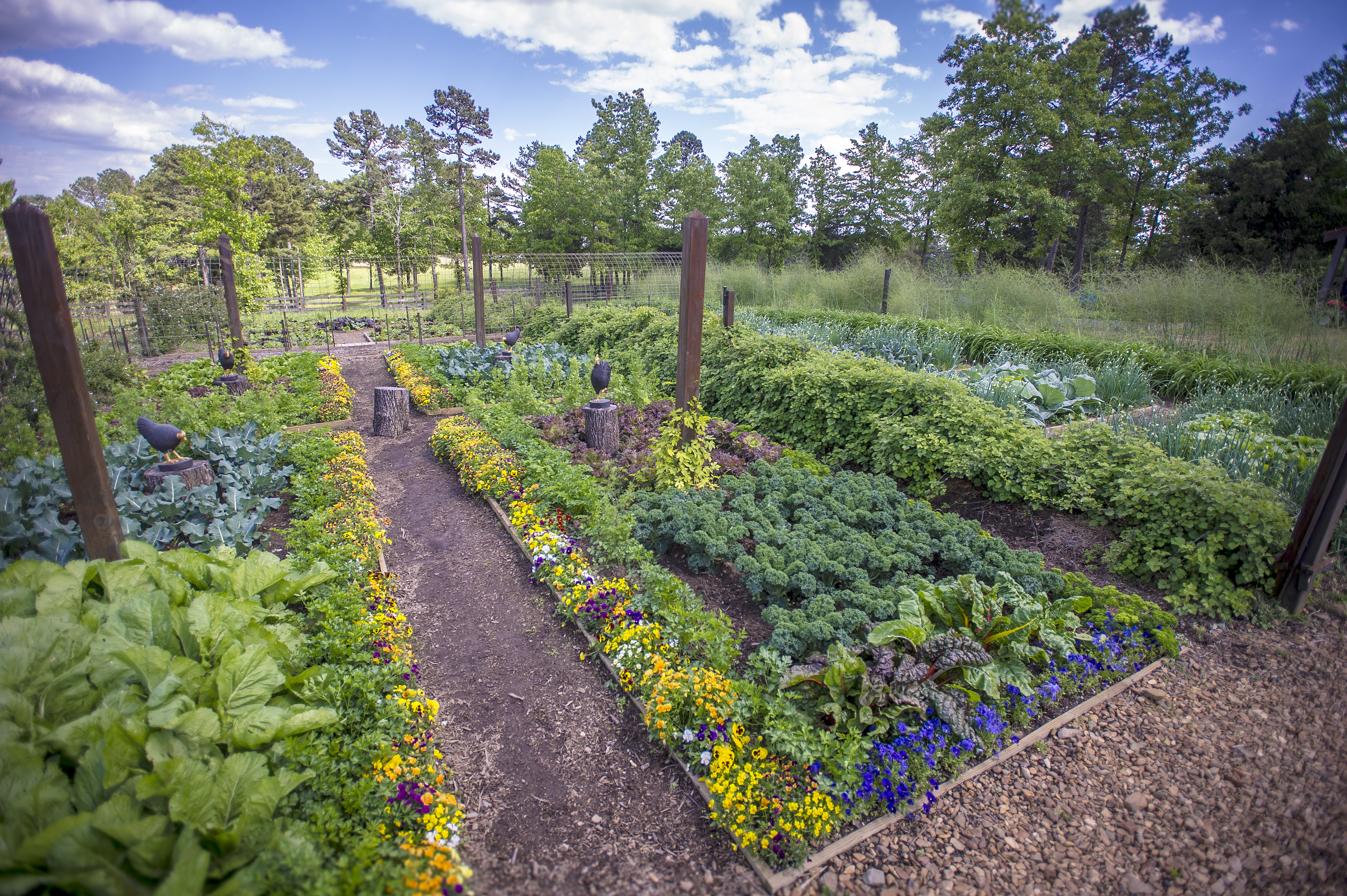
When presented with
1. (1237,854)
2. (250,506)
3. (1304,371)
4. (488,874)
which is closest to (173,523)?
(250,506)

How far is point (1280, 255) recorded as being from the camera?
14961 millimetres

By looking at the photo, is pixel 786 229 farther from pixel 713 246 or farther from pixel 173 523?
pixel 173 523

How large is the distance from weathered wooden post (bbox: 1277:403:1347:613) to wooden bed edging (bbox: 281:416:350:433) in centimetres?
758

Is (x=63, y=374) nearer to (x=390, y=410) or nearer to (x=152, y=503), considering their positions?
(x=152, y=503)

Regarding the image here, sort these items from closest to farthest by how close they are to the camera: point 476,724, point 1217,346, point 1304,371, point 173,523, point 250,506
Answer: point 476,724
point 173,523
point 250,506
point 1304,371
point 1217,346

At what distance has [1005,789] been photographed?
2.18 metres

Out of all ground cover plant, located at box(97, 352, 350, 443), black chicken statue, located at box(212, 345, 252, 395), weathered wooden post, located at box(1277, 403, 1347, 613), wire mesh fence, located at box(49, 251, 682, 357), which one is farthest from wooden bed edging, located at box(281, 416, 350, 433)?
weathered wooden post, located at box(1277, 403, 1347, 613)

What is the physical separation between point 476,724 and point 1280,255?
22.0m

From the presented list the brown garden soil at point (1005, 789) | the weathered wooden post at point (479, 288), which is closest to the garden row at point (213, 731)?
the brown garden soil at point (1005, 789)

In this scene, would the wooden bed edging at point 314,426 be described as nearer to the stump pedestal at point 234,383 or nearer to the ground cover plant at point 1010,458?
the stump pedestal at point 234,383

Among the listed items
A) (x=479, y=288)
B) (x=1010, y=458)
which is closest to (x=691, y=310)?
(x=1010, y=458)

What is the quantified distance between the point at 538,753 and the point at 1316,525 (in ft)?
13.4

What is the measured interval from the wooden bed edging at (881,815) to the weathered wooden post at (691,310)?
2.21 meters

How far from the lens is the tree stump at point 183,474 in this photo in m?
3.98
